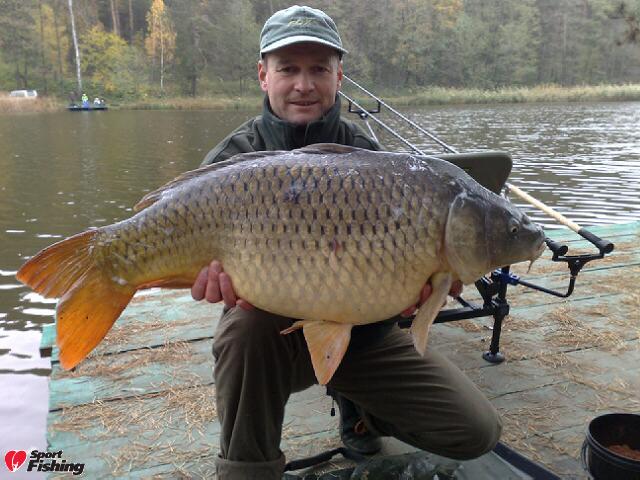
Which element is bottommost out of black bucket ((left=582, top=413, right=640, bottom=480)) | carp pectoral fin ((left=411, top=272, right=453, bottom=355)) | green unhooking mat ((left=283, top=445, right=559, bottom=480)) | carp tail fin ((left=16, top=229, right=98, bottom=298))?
green unhooking mat ((left=283, top=445, right=559, bottom=480))

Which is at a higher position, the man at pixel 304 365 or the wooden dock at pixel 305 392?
the man at pixel 304 365

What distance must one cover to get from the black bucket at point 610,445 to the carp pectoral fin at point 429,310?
1.79ft

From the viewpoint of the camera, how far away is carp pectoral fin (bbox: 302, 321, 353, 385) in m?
1.27

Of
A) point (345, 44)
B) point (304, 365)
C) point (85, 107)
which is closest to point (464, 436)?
point (304, 365)

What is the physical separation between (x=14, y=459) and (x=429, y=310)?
1813 mm

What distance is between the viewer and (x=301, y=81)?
1.71m

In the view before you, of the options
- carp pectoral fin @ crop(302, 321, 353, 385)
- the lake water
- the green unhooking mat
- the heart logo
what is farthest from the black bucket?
the lake water

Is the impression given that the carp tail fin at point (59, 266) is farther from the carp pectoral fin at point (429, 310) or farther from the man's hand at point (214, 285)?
the carp pectoral fin at point (429, 310)

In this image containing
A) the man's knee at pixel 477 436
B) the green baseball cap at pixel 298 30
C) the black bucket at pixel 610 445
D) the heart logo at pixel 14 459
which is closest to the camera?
the black bucket at pixel 610 445

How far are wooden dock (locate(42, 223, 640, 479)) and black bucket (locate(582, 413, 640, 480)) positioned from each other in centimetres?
17

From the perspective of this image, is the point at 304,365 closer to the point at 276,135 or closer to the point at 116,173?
the point at 276,135

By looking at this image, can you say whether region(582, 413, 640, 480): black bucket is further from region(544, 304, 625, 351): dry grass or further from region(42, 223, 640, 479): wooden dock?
region(544, 304, 625, 351): dry grass

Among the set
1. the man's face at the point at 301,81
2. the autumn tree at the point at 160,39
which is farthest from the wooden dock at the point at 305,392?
the autumn tree at the point at 160,39

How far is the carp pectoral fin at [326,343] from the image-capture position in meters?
1.27
